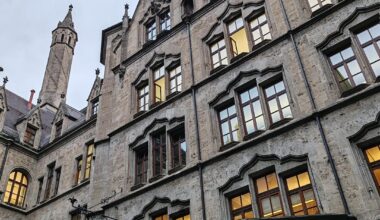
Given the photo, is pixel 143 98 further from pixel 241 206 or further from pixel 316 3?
pixel 316 3

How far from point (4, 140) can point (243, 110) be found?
16.4m

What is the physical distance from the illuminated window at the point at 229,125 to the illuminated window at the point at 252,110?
0.38 meters

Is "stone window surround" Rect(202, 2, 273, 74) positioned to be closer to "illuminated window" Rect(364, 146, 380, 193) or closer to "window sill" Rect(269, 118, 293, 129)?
"window sill" Rect(269, 118, 293, 129)

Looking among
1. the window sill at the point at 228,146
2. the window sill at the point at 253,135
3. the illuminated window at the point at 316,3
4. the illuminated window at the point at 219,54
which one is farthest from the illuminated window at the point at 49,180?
the illuminated window at the point at 316,3

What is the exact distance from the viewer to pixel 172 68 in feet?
56.7

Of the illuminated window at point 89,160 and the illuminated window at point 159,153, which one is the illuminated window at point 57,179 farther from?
the illuminated window at point 159,153

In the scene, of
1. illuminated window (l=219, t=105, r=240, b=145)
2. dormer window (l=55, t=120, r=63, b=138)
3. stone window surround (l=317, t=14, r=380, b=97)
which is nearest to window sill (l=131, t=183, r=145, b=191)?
illuminated window (l=219, t=105, r=240, b=145)

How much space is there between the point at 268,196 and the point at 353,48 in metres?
4.95

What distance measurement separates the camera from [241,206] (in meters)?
11.7

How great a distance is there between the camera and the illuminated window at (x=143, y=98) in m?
17.3

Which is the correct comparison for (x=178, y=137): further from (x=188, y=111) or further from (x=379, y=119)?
(x=379, y=119)

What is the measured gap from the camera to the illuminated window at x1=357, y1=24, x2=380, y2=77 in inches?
438

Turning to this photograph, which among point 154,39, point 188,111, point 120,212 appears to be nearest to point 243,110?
point 188,111

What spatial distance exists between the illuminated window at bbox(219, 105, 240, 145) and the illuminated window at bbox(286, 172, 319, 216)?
2651 mm
